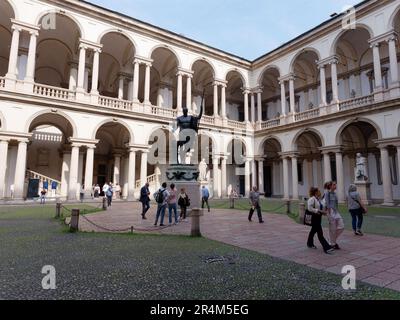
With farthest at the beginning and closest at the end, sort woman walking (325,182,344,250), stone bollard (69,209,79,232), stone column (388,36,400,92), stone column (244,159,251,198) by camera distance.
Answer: stone column (244,159,251,198), stone column (388,36,400,92), stone bollard (69,209,79,232), woman walking (325,182,344,250)

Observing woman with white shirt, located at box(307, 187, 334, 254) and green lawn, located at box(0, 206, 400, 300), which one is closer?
green lawn, located at box(0, 206, 400, 300)

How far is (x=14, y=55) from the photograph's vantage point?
17.0 m

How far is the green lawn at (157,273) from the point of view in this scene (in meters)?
3.43

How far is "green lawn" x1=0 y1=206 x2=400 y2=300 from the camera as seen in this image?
3.43 m

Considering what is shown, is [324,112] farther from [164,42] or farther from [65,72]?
[65,72]

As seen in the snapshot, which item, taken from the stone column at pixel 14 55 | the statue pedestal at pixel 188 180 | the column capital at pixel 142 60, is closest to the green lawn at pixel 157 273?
the statue pedestal at pixel 188 180

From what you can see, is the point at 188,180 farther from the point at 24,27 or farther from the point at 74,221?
the point at 24,27

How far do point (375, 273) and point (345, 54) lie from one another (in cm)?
2546

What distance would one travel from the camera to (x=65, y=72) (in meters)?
25.0

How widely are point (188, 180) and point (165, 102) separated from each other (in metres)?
16.3

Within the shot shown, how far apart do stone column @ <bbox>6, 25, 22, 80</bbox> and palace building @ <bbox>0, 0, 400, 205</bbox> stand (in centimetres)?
7

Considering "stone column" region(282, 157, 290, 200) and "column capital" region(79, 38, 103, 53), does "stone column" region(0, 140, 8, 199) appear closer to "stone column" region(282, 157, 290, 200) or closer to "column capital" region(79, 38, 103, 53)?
"column capital" region(79, 38, 103, 53)

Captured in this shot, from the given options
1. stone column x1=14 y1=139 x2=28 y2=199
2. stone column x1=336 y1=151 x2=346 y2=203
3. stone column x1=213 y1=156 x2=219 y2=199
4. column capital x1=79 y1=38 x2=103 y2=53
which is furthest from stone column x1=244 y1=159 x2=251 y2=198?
stone column x1=14 y1=139 x2=28 y2=199
